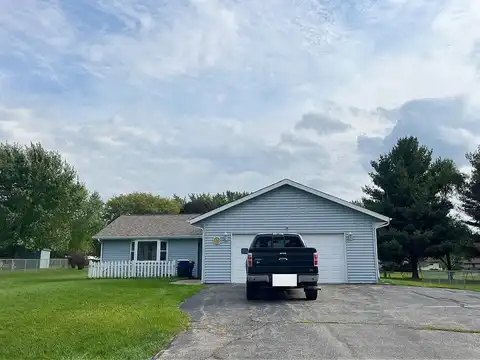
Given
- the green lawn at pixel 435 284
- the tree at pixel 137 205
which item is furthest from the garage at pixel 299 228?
the tree at pixel 137 205

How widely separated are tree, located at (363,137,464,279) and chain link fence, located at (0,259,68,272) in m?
25.8

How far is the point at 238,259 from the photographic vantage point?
1817 cm

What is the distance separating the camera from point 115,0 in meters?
11.8

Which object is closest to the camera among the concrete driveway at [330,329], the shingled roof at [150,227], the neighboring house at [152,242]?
the concrete driveway at [330,329]

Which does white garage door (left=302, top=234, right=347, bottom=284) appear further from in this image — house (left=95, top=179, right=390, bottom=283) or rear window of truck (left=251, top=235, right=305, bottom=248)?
rear window of truck (left=251, top=235, right=305, bottom=248)

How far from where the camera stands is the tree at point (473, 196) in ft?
106

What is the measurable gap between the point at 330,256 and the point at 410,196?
15.9m

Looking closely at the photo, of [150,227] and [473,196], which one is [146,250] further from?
[473,196]

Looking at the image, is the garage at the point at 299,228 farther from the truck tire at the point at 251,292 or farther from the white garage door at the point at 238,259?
the truck tire at the point at 251,292

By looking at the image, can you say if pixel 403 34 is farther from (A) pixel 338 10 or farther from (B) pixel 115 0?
(B) pixel 115 0

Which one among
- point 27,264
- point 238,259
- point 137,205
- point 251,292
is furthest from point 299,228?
point 137,205

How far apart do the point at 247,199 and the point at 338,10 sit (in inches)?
348

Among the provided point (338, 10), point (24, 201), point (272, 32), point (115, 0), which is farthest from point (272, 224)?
point (24, 201)

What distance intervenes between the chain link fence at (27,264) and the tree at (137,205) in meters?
23.3
